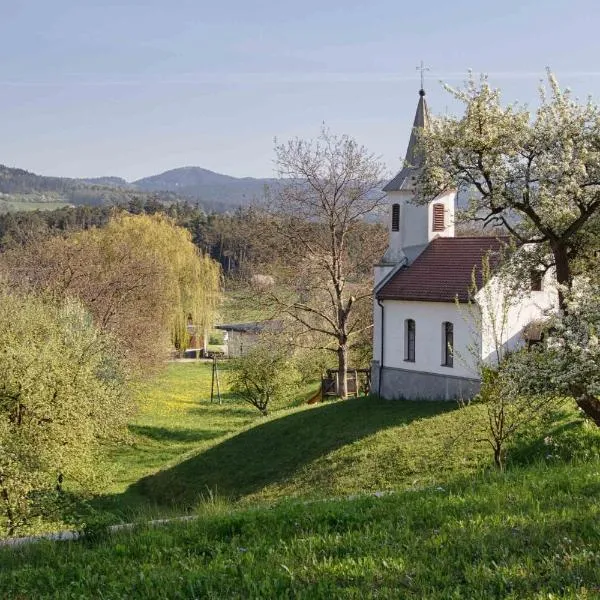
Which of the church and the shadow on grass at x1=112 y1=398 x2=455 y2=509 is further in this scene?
the church

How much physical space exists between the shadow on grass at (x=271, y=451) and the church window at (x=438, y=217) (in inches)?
299

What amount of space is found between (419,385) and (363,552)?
22514mm

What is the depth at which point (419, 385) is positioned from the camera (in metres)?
29.7

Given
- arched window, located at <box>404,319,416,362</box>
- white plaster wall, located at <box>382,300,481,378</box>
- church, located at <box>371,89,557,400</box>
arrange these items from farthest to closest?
arched window, located at <box>404,319,416,362</box>, church, located at <box>371,89,557,400</box>, white plaster wall, located at <box>382,300,481,378</box>

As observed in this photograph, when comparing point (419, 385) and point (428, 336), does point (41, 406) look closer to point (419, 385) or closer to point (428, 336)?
point (428, 336)

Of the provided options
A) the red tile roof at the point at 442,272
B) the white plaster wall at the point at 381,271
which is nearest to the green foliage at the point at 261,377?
the white plaster wall at the point at 381,271

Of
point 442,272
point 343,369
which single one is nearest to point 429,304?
point 442,272

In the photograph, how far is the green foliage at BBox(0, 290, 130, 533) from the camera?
17.1m

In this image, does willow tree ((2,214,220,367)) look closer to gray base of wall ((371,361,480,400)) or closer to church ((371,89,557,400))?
gray base of wall ((371,361,480,400))

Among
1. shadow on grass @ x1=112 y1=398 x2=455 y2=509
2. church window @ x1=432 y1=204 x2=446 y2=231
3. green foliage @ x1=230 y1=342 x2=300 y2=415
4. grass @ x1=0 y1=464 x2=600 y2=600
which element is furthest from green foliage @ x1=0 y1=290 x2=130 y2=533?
green foliage @ x1=230 y1=342 x2=300 y2=415

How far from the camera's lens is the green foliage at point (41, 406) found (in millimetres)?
17062

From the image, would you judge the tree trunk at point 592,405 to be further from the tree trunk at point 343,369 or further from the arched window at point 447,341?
the tree trunk at point 343,369

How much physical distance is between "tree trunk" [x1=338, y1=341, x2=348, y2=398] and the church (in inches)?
118

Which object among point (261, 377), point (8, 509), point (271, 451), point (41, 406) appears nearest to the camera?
point (8, 509)
